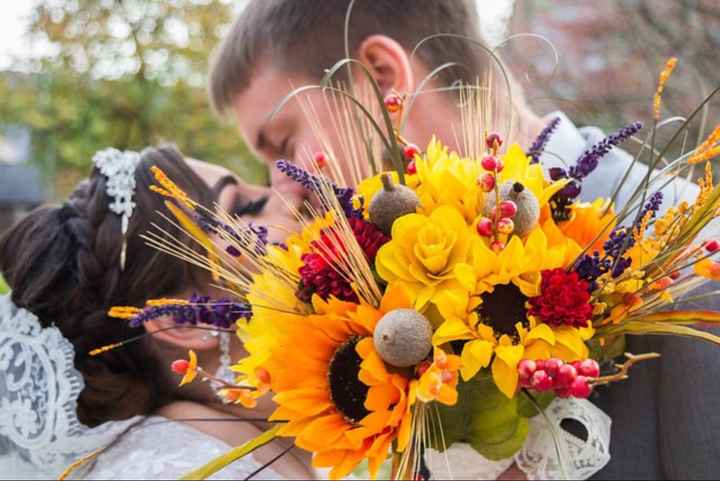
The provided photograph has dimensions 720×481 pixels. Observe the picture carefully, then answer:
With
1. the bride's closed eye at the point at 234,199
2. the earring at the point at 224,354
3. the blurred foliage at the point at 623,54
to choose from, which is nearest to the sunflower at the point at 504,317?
the bride's closed eye at the point at 234,199

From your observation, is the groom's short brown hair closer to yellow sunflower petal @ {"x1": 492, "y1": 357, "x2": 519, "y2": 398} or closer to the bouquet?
the bouquet

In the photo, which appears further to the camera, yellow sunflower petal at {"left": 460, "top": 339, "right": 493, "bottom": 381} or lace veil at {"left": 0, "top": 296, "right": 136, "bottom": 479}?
lace veil at {"left": 0, "top": 296, "right": 136, "bottom": 479}

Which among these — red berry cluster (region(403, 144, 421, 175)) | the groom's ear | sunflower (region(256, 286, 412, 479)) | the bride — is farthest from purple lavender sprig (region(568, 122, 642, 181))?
the bride

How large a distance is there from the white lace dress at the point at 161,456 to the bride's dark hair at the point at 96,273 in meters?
0.09

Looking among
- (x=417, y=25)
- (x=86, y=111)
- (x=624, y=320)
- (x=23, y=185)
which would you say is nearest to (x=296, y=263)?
(x=624, y=320)

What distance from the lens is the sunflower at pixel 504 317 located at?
1.01m

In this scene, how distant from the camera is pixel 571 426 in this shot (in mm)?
1474

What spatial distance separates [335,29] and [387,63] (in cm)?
29

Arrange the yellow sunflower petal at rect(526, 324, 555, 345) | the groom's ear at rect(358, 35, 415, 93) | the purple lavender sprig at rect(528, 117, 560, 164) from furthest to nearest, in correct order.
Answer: the groom's ear at rect(358, 35, 415, 93)
the purple lavender sprig at rect(528, 117, 560, 164)
the yellow sunflower petal at rect(526, 324, 555, 345)

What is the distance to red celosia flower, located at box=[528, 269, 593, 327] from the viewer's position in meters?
1.02

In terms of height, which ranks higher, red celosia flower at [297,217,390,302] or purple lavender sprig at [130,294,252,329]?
red celosia flower at [297,217,390,302]

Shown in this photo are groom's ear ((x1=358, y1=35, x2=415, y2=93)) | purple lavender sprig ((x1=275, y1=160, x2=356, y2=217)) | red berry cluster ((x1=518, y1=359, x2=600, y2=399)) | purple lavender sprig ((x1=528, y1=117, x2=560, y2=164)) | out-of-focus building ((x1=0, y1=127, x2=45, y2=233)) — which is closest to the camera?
red berry cluster ((x1=518, y1=359, x2=600, y2=399))

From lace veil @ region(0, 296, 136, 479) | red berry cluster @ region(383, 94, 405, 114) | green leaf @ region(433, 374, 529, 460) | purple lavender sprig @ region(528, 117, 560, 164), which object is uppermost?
red berry cluster @ region(383, 94, 405, 114)

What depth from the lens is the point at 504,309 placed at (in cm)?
107
